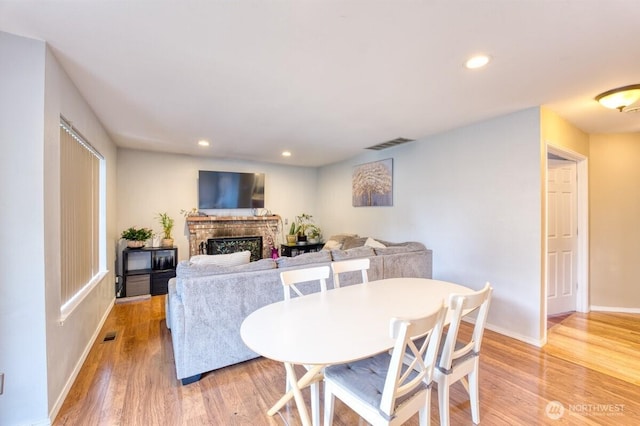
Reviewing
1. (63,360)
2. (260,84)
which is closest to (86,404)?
(63,360)

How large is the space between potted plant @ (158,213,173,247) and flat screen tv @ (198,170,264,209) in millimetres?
588

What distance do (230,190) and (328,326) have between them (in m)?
4.71

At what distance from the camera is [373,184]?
5062 millimetres

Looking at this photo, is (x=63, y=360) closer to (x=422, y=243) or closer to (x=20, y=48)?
(x=20, y=48)

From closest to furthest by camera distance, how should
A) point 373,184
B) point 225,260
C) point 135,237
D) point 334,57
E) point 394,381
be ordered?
point 394,381
point 334,57
point 225,260
point 135,237
point 373,184

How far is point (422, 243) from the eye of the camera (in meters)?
4.13

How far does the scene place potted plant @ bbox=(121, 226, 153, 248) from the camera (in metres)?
4.61

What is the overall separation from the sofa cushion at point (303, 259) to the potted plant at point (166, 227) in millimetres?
3100

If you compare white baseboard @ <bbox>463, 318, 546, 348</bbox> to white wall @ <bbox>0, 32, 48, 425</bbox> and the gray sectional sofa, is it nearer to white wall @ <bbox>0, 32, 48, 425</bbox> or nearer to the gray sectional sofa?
the gray sectional sofa

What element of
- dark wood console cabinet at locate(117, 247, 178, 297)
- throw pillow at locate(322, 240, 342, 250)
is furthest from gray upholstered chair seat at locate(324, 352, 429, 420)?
dark wood console cabinet at locate(117, 247, 178, 297)

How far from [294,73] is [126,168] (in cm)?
420

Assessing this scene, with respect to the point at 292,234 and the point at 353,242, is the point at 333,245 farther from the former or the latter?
the point at 292,234

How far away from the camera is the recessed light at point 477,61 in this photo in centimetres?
195

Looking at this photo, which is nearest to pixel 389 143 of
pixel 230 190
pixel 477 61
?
pixel 477 61
